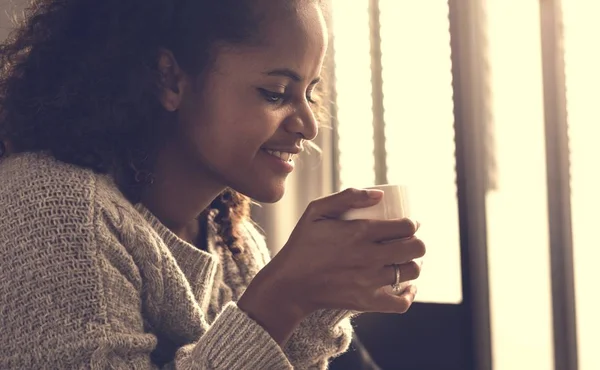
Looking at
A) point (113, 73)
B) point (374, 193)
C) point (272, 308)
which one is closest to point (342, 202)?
point (374, 193)

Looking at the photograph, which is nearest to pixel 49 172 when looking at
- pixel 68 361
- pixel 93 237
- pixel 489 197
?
pixel 93 237

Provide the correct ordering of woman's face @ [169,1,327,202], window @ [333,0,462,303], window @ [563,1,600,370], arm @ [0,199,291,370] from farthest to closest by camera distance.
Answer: window @ [333,0,462,303]
window @ [563,1,600,370]
woman's face @ [169,1,327,202]
arm @ [0,199,291,370]

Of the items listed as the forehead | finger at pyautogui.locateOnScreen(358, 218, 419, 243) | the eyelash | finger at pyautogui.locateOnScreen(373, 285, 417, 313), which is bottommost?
finger at pyautogui.locateOnScreen(373, 285, 417, 313)

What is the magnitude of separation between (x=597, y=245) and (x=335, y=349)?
0.77 meters

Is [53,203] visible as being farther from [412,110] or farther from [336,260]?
[412,110]

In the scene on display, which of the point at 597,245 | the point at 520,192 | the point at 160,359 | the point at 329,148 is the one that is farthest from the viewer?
the point at 329,148

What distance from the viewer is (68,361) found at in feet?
2.54

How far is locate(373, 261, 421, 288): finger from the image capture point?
834 mm

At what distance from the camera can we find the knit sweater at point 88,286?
0.79 meters

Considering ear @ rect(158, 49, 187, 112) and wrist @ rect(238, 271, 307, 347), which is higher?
ear @ rect(158, 49, 187, 112)

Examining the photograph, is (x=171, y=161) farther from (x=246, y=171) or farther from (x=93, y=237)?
(x=93, y=237)

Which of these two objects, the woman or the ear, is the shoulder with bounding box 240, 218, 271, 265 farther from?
the ear

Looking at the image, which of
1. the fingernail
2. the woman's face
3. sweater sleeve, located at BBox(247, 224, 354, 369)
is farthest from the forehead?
sweater sleeve, located at BBox(247, 224, 354, 369)

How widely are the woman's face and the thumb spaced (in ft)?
0.46
